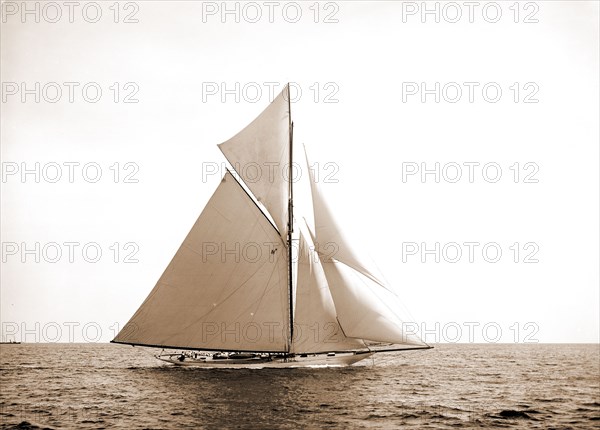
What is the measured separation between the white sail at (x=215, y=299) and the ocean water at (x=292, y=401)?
8.97ft

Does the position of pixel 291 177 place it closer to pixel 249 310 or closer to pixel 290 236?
pixel 290 236

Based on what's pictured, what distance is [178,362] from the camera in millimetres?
59844

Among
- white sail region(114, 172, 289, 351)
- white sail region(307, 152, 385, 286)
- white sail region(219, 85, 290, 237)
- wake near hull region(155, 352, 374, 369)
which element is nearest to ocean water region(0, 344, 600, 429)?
wake near hull region(155, 352, 374, 369)

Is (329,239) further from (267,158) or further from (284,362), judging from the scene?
(284,362)

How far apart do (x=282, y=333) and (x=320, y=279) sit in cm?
522

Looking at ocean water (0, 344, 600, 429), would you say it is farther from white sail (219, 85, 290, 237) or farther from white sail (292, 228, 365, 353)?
white sail (219, 85, 290, 237)

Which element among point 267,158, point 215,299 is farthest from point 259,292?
point 267,158

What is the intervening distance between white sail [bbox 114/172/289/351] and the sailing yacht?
0.25 ft

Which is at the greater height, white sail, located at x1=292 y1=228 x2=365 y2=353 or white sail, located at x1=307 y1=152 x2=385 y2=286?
white sail, located at x1=307 y1=152 x2=385 y2=286

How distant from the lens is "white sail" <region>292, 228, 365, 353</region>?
52.5 m

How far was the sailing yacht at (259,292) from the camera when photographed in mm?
51562

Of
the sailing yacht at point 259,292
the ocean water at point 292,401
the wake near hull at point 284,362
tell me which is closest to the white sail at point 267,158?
the sailing yacht at point 259,292

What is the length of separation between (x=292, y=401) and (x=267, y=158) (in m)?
23.1

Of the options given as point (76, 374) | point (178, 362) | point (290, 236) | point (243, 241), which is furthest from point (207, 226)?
point (76, 374)
